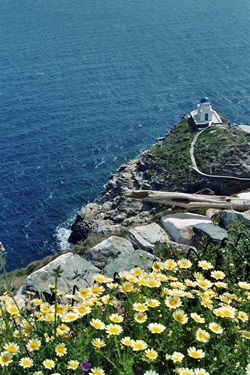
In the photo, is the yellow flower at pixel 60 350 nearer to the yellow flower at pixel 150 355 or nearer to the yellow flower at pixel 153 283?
the yellow flower at pixel 150 355

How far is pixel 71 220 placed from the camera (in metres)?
Answer: 59.6

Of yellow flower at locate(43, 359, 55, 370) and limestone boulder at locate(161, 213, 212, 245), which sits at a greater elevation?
yellow flower at locate(43, 359, 55, 370)

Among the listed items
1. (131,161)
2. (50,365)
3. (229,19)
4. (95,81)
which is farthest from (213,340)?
(229,19)

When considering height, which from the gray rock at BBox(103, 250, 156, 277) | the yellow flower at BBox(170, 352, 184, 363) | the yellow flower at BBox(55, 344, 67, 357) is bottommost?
the gray rock at BBox(103, 250, 156, 277)

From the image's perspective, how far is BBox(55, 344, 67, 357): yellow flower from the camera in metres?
5.35

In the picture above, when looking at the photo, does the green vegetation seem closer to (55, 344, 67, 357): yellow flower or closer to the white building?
(55, 344, 67, 357): yellow flower

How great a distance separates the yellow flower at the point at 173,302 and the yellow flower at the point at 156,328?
347mm

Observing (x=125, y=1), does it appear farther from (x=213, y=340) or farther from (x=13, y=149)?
(x=213, y=340)

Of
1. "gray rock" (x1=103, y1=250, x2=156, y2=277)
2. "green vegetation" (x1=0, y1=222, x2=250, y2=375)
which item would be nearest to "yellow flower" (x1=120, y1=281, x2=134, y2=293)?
"green vegetation" (x1=0, y1=222, x2=250, y2=375)

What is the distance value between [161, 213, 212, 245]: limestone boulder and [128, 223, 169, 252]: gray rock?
213mm

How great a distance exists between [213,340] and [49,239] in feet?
169

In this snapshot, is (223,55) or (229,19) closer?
(223,55)

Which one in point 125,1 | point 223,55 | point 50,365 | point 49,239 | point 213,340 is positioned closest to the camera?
A: point 50,365

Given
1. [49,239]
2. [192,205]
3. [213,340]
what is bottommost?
[49,239]
